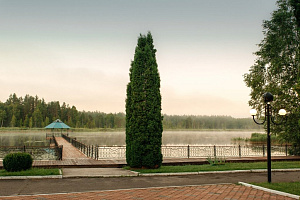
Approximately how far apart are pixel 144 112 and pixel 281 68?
14.1 m

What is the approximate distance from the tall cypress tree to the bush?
4.91m

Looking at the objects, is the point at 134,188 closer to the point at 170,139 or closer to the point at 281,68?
the point at 281,68

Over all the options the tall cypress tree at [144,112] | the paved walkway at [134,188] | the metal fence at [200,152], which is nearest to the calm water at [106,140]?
the metal fence at [200,152]

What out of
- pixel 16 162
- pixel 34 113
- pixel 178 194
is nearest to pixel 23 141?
pixel 16 162

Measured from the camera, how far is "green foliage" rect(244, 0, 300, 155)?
2173cm

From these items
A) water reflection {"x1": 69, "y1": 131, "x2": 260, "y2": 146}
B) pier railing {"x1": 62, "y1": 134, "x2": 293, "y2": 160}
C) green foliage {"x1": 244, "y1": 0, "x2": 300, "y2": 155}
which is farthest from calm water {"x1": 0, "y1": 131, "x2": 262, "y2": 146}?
green foliage {"x1": 244, "y1": 0, "x2": 300, "y2": 155}

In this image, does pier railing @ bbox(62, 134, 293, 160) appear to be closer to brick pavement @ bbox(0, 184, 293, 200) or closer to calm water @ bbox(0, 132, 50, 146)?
brick pavement @ bbox(0, 184, 293, 200)

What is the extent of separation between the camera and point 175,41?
814 inches

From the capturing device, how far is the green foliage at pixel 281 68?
2173cm

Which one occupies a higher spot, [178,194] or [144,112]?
[144,112]

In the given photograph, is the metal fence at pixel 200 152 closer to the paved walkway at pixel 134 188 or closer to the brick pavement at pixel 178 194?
the paved walkway at pixel 134 188

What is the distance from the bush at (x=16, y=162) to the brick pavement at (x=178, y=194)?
4.86 metres

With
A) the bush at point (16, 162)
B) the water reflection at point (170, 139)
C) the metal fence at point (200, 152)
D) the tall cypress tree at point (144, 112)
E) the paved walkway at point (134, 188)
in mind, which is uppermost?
the tall cypress tree at point (144, 112)

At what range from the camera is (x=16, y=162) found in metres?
11.7
